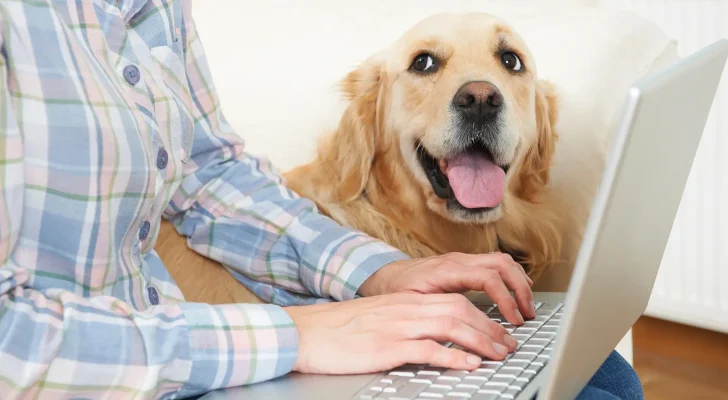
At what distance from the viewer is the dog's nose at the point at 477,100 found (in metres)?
1.00

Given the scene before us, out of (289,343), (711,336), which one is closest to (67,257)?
(289,343)

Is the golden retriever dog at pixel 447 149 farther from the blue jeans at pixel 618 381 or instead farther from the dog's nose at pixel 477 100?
the blue jeans at pixel 618 381

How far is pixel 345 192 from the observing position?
1.11m

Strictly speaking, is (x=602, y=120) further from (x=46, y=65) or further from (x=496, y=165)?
(x=46, y=65)

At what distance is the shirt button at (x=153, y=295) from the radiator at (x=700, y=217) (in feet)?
3.38

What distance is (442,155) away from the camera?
1.03 meters

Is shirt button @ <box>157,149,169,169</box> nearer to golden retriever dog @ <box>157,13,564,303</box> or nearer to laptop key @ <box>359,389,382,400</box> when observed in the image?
golden retriever dog @ <box>157,13,564,303</box>

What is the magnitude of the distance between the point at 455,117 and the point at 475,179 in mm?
95

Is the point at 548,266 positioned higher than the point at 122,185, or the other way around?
the point at 122,185

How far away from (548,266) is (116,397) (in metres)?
0.67

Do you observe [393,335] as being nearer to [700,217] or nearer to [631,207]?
[631,207]

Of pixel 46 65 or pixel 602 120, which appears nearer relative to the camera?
pixel 46 65

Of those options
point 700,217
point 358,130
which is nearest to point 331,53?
point 358,130

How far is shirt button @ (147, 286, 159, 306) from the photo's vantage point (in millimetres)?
856
